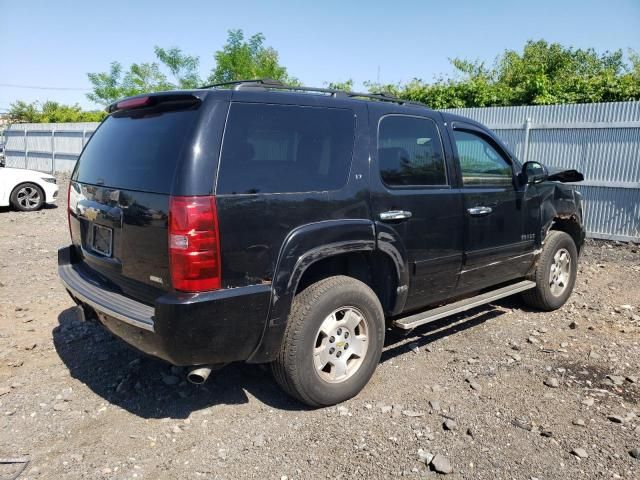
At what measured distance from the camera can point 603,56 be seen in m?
26.9

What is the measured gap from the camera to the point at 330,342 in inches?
136

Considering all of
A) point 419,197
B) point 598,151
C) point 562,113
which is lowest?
point 419,197

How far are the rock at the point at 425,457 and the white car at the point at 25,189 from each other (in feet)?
38.4

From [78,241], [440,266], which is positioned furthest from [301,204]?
[78,241]

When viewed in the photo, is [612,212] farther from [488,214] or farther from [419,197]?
[419,197]

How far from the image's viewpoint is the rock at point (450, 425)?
326 centimetres

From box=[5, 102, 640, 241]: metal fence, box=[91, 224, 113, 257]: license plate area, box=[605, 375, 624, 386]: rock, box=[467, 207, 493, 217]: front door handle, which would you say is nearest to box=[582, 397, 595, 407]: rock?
box=[605, 375, 624, 386]: rock

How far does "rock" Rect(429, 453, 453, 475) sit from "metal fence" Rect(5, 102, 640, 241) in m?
7.60

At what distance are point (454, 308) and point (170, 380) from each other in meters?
2.31

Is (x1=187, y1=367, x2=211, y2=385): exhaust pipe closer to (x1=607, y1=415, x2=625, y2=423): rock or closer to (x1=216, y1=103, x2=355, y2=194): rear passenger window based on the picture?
(x1=216, y1=103, x2=355, y2=194): rear passenger window

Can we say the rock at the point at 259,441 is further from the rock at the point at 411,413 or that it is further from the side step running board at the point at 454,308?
the side step running board at the point at 454,308

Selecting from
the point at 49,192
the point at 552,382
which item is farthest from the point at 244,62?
the point at 552,382

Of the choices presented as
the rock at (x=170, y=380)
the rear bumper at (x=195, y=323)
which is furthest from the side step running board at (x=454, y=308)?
the rock at (x=170, y=380)

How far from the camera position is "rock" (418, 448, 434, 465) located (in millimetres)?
2923
